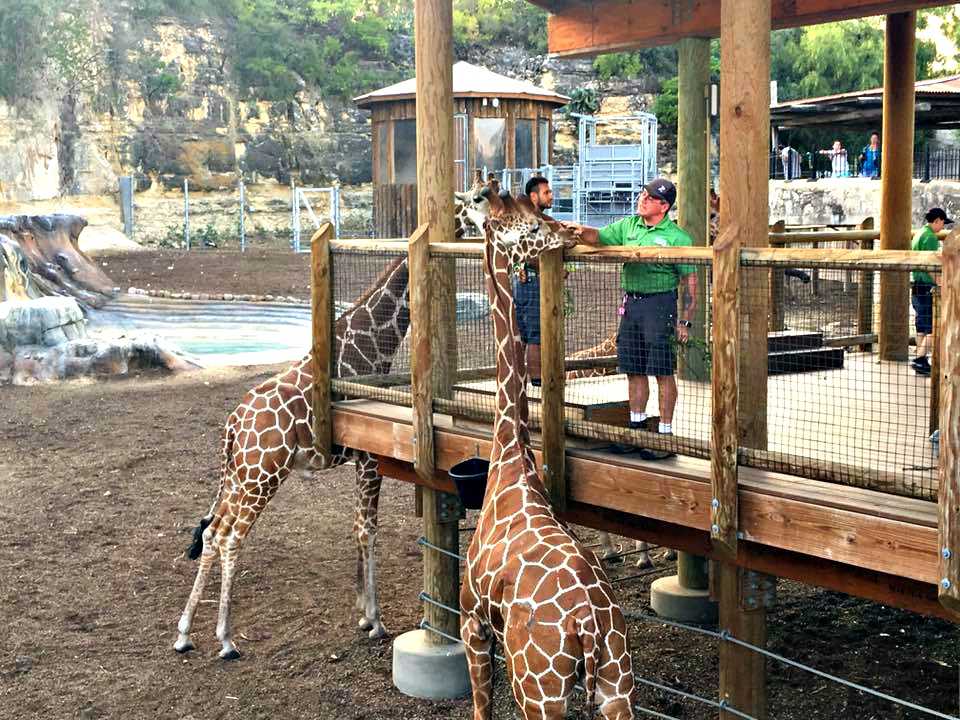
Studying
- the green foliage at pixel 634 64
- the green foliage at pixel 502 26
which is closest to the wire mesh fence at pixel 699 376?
the green foliage at pixel 634 64

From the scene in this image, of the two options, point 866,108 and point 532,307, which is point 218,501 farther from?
point 866,108

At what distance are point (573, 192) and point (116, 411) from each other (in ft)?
46.7

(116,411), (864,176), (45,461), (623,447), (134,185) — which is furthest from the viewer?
(134,185)

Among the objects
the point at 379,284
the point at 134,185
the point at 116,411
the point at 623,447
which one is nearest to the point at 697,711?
the point at 623,447

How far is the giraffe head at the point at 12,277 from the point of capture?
Answer: 1731 cm

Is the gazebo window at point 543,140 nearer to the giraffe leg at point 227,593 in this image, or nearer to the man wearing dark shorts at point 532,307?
the man wearing dark shorts at point 532,307

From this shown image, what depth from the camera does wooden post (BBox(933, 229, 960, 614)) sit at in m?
3.69

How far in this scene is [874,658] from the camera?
699 centimetres

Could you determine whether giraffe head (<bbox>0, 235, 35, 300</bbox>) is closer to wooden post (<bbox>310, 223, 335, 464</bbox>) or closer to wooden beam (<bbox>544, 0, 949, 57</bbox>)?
wooden beam (<bbox>544, 0, 949, 57</bbox>)

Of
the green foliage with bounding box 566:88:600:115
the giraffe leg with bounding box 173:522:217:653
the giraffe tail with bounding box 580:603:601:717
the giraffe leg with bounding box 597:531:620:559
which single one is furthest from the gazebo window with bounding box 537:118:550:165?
the giraffe tail with bounding box 580:603:601:717

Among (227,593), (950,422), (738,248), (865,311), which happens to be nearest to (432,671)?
(227,593)

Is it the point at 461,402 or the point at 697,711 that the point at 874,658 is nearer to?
the point at 697,711

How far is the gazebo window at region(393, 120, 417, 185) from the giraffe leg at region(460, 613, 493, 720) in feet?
65.8

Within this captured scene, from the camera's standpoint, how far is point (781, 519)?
4.48m
